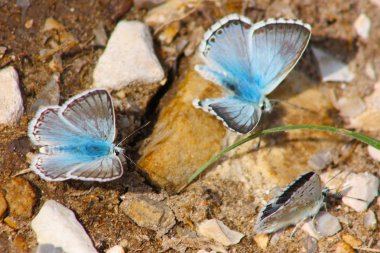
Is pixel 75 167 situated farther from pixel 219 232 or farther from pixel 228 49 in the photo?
pixel 228 49

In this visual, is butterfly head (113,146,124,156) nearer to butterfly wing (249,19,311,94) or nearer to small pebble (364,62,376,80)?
butterfly wing (249,19,311,94)

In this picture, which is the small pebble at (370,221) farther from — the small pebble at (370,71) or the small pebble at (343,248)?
the small pebble at (370,71)

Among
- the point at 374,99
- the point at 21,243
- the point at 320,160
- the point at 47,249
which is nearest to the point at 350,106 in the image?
the point at 374,99

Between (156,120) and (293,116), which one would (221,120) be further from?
(293,116)

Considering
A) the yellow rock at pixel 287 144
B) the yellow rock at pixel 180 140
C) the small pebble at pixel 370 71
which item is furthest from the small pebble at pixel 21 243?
the small pebble at pixel 370 71

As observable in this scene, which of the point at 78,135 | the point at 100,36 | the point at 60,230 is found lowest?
the point at 60,230

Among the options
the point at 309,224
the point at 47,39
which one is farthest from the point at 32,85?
the point at 309,224
